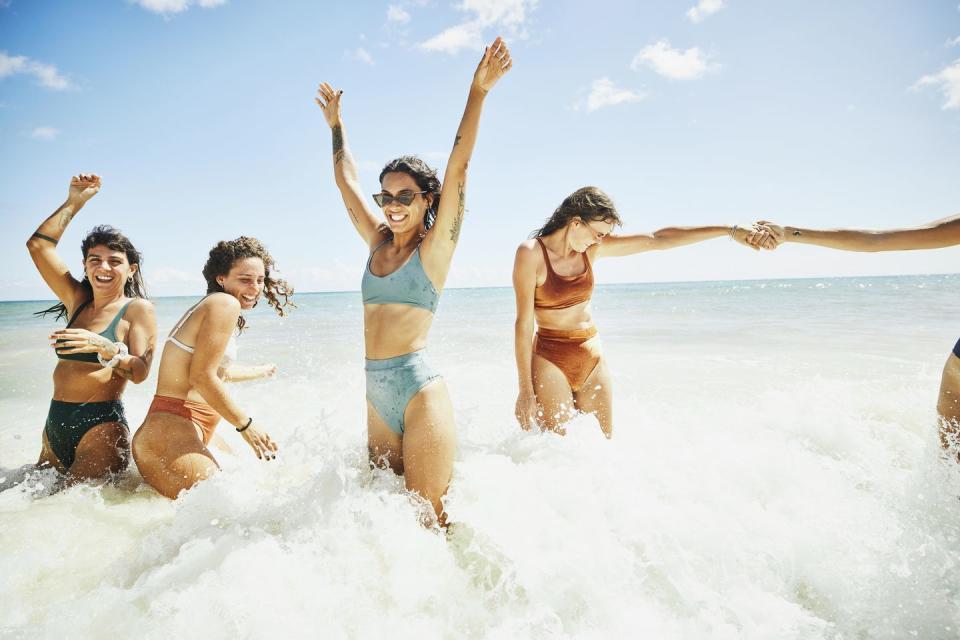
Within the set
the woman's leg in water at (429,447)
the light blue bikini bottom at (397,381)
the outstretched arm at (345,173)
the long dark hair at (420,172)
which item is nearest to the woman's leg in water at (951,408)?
the woman's leg in water at (429,447)

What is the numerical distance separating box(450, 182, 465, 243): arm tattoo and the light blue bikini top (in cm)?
22

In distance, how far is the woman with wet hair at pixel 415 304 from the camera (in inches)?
98.4

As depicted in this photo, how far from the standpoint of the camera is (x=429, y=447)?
2.50 metres

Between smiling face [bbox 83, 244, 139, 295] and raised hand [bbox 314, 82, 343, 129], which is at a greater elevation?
raised hand [bbox 314, 82, 343, 129]

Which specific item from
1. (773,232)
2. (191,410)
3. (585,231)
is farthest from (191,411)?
(773,232)

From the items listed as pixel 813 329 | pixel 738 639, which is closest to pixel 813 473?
pixel 738 639

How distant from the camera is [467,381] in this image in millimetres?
8758

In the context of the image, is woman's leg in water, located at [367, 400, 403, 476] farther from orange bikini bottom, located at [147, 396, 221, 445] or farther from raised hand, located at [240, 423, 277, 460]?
orange bikini bottom, located at [147, 396, 221, 445]

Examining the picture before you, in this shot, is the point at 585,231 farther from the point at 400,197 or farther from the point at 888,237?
the point at 888,237

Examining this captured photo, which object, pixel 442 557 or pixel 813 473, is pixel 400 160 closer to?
pixel 442 557

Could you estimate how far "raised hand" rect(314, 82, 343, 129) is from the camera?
12.0ft

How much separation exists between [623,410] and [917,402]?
12.4 feet

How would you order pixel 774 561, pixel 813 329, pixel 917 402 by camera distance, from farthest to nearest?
1. pixel 813 329
2. pixel 917 402
3. pixel 774 561

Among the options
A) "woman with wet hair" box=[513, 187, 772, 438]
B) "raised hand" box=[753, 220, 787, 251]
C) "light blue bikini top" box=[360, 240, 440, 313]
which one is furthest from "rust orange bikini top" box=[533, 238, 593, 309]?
"raised hand" box=[753, 220, 787, 251]
